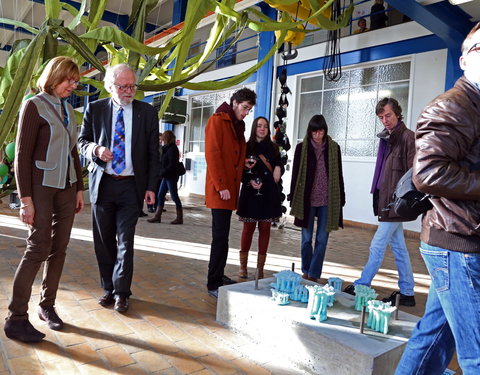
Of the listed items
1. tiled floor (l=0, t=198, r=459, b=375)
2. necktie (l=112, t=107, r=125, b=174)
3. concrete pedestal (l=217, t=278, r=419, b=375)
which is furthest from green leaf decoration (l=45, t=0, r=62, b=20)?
concrete pedestal (l=217, t=278, r=419, b=375)

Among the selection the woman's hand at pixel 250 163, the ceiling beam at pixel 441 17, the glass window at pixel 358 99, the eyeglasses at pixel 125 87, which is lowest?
the woman's hand at pixel 250 163

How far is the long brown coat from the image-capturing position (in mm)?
3188

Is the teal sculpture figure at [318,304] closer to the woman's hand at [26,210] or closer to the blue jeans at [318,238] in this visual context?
the blue jeans at [318,238]

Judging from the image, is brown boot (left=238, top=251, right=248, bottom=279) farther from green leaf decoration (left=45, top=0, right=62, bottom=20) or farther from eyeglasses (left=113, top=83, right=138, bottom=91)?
green leaf decoration (left=45, top=0, right=62, bottom=20)

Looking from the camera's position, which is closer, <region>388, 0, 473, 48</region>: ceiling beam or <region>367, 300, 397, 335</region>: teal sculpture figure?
<region>367, 300, 397, 335</region>: teal sculpture figure

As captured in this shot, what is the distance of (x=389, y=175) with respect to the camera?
10.6 ft

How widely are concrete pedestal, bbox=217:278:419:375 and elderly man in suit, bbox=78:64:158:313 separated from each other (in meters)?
0.76

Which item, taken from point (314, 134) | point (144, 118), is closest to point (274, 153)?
point (314, 134)

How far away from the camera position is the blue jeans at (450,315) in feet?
4.20

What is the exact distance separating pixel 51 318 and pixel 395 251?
2.67m

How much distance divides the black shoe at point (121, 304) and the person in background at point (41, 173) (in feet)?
1.93

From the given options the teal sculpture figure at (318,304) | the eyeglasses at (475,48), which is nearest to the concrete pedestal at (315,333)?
the teal sculpture figure at (318,304)

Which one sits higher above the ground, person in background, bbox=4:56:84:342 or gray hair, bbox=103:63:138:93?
gray hair, bbox=103:63:138:93

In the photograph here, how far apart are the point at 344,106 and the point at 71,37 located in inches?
299
